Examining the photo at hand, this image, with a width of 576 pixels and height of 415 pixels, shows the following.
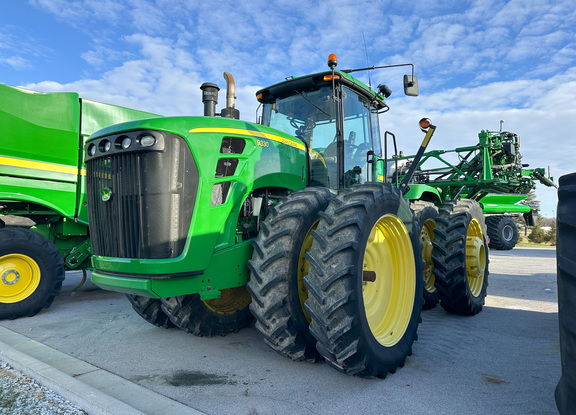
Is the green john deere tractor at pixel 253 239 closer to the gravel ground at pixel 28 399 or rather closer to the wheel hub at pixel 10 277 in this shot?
the gravel ground at pixel 28 399

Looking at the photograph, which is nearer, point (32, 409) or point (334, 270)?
point (32, 409)

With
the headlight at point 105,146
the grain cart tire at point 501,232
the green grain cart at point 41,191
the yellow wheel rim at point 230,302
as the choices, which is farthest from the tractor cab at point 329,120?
the grain cart tire at point 501,232

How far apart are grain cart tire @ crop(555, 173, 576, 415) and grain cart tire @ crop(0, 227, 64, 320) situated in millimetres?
5411

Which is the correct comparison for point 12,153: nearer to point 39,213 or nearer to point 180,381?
point 39,213

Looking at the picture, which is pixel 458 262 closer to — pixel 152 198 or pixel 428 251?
pixel 428 251

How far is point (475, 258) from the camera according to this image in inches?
199

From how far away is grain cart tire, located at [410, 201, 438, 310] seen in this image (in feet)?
16.9

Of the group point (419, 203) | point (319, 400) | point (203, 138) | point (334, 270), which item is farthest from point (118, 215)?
point (419, 203)

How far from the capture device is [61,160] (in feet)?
18.7

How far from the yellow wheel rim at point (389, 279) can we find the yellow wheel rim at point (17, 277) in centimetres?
426

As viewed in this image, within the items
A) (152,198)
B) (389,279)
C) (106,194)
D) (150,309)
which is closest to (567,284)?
(389,279)

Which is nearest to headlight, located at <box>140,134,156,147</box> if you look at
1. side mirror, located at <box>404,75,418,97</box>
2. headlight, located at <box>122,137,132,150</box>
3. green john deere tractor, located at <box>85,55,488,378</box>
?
green john deere tractor, located at <box>85,55,488,378</box>

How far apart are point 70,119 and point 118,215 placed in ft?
11.8

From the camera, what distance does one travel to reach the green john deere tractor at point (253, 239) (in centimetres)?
277
